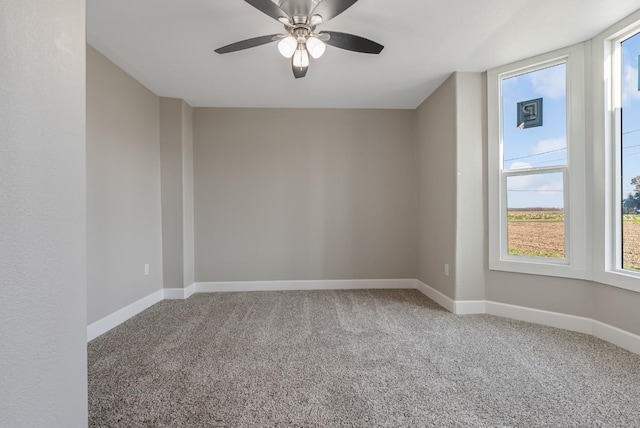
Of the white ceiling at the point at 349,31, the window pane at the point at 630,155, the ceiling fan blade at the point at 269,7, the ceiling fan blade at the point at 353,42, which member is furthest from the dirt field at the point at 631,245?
the ceiling fan blade at the point at 269,7

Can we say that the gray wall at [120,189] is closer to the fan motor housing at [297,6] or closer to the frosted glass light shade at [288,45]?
the frosted glass light shade at [288,45]

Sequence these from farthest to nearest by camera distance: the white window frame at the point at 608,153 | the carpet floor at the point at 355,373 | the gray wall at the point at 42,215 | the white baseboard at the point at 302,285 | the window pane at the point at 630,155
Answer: the white baseboard at the point at 302,285 → the white window frame at the point at 608,153 → the window pane at the point at 630,155 → the carpet floor at the point at 355,373 → the gray wall at the point at 42,215

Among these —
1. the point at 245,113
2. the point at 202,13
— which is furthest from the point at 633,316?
the point at 245,113

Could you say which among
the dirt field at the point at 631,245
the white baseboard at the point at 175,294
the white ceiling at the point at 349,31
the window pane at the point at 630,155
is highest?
the white ceiling at the point at 349,31

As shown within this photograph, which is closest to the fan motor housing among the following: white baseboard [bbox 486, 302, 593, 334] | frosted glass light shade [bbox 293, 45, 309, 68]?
frosted glass light shade [bbox 293, 45, 309, 68]

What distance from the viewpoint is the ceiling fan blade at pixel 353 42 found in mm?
1880

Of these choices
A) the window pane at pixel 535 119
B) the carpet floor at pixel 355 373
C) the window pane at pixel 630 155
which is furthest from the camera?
the window pane at pixel 535 119

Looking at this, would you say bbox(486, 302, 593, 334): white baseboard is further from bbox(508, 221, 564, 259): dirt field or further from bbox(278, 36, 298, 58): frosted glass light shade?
bbox(278, 36, 298, 58): frosted glass light shade

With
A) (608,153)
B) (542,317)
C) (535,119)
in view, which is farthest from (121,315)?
(608,153)

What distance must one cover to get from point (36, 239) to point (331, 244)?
124 inches

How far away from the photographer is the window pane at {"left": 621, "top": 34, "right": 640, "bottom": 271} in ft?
6.92

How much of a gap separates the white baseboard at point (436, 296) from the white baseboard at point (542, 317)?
0.34 m

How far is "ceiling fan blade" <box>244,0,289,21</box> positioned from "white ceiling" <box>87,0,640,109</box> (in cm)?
39

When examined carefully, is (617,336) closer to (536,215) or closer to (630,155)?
(536,215)
